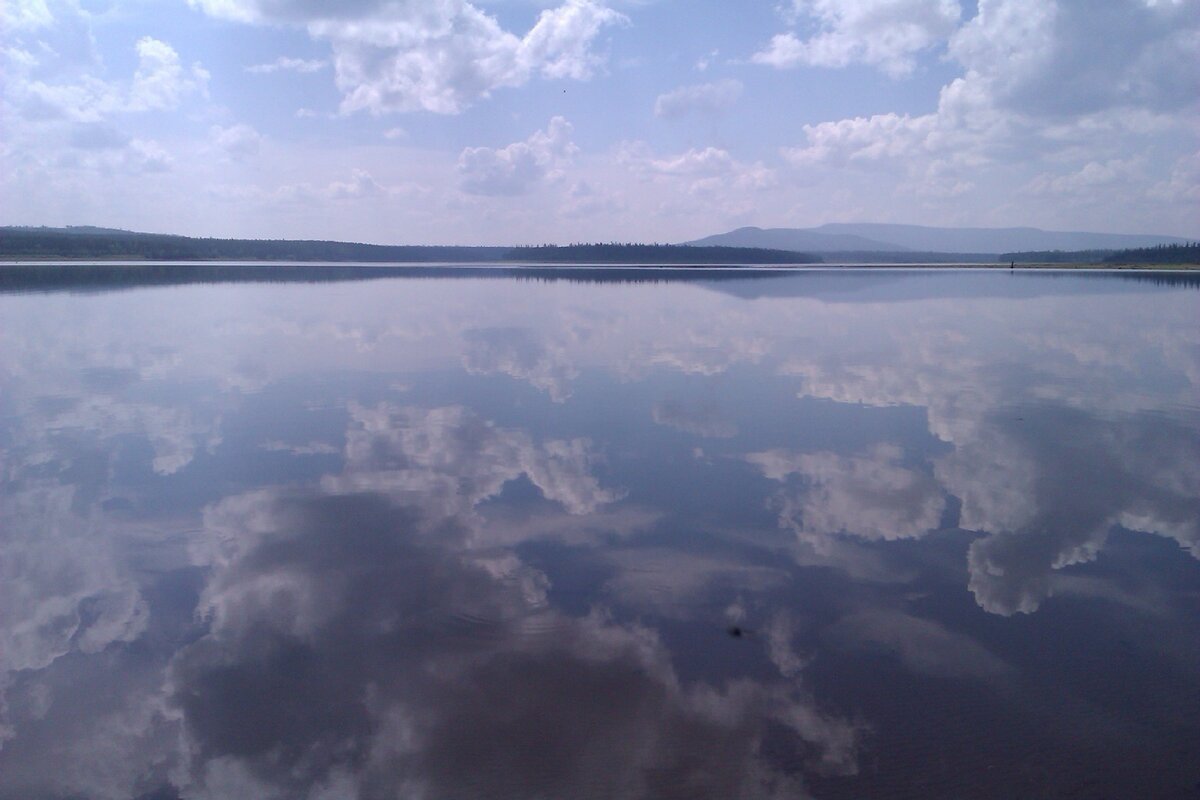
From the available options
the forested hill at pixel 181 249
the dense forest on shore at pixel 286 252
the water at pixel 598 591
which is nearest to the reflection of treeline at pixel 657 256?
the dense forest on shore at pixel 286 252

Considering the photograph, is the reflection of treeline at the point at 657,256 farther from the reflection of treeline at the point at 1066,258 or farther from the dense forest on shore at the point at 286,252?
the reflection of treeline at the point at 1066,258

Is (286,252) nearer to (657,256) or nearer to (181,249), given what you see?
(181,249)

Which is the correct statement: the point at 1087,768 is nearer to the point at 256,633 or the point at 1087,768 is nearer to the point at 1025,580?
the point at 1025,580

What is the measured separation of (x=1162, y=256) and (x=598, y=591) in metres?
128

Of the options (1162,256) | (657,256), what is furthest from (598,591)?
(657,256)

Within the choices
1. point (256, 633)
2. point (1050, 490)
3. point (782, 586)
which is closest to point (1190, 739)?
point (782, 586)

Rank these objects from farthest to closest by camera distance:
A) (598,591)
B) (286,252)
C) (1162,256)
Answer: (286,252) → (1162,256) → (598,591)

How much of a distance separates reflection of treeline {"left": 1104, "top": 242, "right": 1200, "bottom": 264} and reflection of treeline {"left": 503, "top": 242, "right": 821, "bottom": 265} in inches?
2022

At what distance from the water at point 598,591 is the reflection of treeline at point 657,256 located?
139 m

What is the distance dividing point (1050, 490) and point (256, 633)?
27.0 ft

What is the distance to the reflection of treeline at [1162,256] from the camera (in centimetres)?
10325

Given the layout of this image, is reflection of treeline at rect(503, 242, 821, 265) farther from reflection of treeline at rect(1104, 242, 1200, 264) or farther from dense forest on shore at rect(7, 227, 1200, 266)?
reflection of treeline at rect(1104, 242, 1200, 264)

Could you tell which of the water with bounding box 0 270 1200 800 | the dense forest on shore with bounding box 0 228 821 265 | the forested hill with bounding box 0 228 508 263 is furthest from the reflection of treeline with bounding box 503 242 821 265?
the water with bounding box 0 270 1200 800

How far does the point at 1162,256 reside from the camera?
109 meters
